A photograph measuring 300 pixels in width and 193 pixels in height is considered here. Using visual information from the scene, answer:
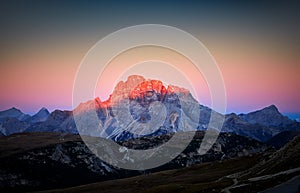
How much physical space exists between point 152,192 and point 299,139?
53.5m

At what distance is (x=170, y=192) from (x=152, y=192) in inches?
417

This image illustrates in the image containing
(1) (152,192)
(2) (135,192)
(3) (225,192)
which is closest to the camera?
(3) (225,192)

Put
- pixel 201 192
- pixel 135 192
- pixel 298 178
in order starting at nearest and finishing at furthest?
pixel 298 178, pixel 201 192, pixel 135 192

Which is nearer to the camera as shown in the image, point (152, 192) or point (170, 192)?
point (170, 192)

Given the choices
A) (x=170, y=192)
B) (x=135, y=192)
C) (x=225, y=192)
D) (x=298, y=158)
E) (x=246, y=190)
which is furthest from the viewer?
(x=135, y=192)

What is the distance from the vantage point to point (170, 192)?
130 meters

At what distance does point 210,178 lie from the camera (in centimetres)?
17425

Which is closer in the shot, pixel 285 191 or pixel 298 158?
pixel 285 191

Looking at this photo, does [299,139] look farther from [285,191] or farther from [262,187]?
[285,191]

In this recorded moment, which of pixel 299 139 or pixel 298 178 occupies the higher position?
pixel 299 139

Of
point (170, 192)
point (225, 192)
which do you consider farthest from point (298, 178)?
point (170, 192)

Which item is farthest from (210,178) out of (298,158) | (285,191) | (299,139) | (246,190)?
(285,191)

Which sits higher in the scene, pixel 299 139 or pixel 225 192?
pixel 299 139

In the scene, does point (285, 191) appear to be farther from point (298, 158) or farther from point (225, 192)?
point (298, 158)
